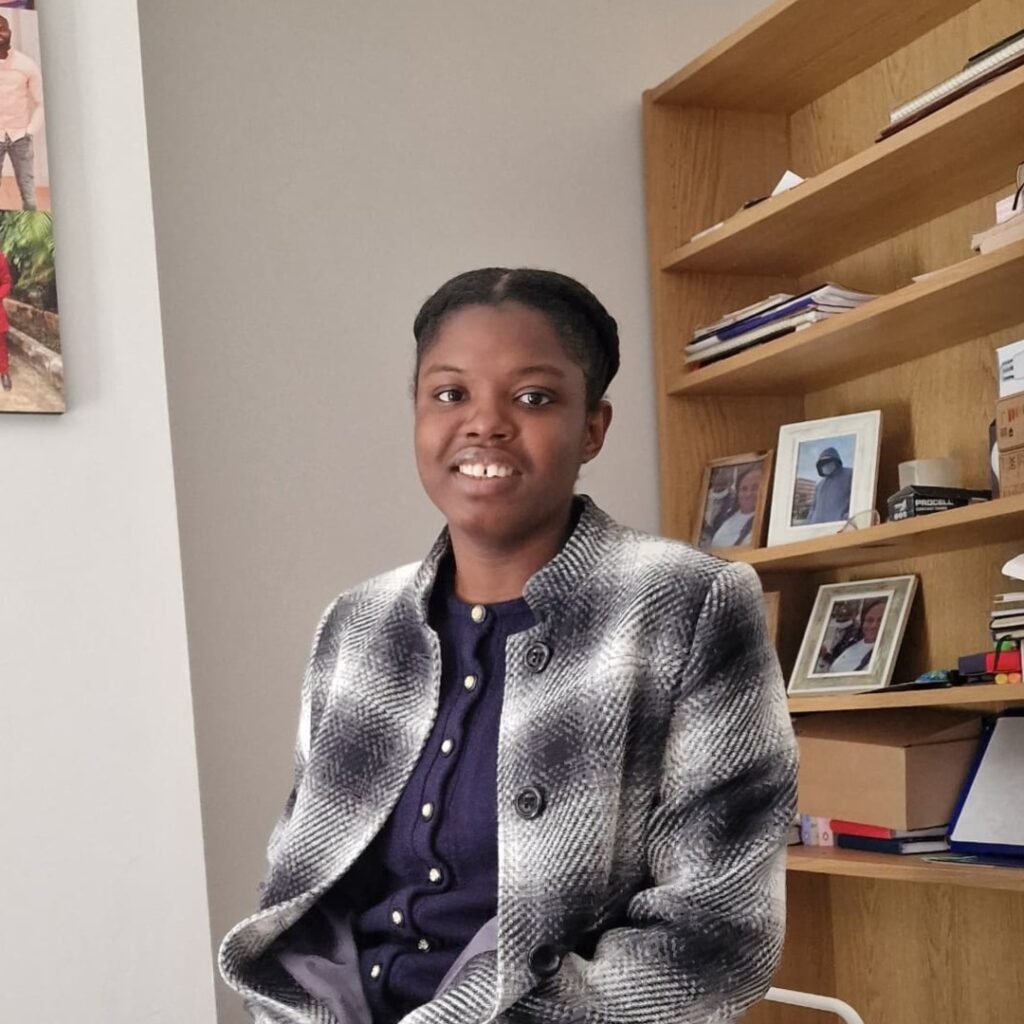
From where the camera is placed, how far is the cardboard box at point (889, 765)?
2459 millimetres

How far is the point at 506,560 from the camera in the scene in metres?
1.41

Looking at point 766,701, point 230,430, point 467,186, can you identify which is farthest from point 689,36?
point 766,701

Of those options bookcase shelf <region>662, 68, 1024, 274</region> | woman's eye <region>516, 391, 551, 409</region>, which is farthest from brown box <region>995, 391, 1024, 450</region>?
woman's eye <region>516, 391, 551, 409</region>

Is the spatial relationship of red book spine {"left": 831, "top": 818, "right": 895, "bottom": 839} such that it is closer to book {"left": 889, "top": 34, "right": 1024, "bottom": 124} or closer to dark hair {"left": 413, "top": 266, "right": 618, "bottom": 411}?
book {"left": 889, "top": 34, "right": 1024, "bottom": 124}

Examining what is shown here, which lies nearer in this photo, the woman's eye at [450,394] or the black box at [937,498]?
the woman's eye at [450,394]

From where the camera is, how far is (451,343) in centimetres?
136

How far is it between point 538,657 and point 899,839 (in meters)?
1.41

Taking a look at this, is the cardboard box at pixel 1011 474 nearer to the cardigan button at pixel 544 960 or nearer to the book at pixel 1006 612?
the book at pixel 1006 612

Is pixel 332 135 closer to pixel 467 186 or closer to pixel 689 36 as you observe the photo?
pixel 467 186

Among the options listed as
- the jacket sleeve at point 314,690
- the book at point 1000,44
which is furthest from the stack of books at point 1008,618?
the jacket sleeve at point 314,690

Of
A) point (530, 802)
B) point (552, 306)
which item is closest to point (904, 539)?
point (552, 306)

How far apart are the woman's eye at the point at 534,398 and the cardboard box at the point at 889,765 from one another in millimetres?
1374

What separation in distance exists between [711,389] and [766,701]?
179 centimetres

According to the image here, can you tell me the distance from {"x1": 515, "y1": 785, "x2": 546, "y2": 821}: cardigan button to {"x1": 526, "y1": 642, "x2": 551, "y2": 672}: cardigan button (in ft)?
0.36
